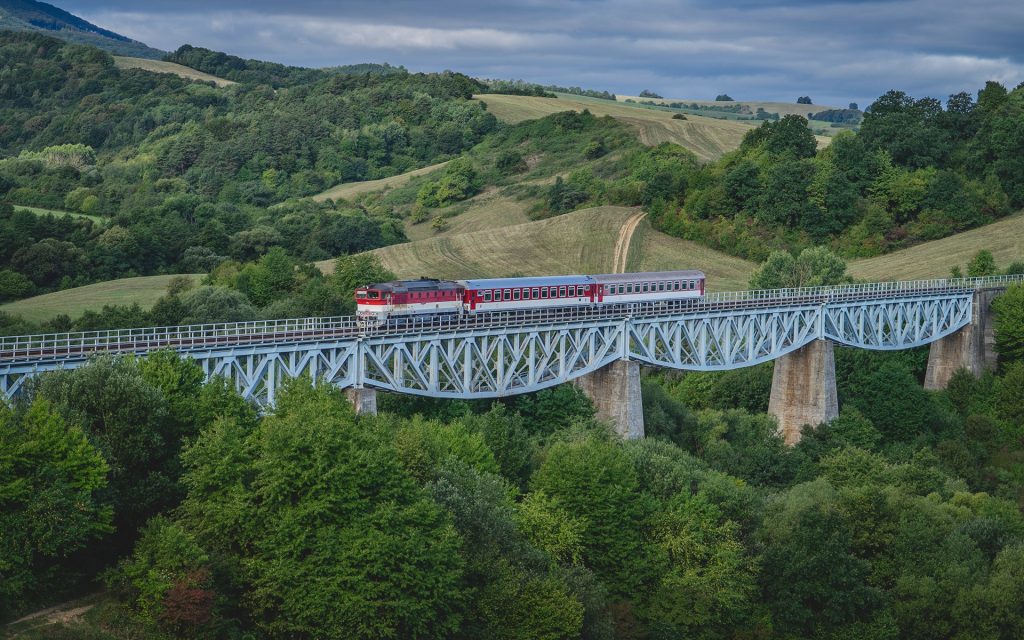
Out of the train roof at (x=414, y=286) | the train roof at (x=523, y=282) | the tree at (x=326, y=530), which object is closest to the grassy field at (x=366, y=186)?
the train roof at (x=523, y=282)

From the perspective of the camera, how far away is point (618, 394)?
8150 centimetres

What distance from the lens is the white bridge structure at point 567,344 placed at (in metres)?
62.7

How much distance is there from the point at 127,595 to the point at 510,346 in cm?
3742

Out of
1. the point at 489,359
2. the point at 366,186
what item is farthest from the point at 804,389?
the point at 366,186

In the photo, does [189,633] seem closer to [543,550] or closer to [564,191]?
[543,550]

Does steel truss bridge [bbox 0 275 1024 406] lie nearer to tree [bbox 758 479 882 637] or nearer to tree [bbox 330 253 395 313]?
tree [bbox 758 479 882 637]

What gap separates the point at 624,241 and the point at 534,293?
212ft

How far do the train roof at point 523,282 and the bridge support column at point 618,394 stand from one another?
19.1 feet

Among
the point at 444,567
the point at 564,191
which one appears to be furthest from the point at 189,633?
the point at 564,191

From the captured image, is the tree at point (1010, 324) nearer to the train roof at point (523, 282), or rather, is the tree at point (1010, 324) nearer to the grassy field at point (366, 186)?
the train roof at point (523, 282)

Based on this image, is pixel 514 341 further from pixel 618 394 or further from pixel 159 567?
pixel 159 567

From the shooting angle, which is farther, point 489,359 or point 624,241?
point 624,241

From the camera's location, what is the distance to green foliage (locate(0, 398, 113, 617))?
4009 cm

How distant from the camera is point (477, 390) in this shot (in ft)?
245
